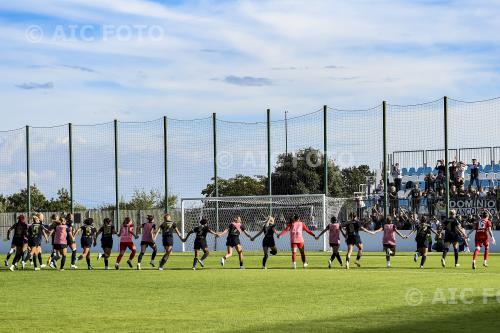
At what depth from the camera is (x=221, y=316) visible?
1795 centimetres

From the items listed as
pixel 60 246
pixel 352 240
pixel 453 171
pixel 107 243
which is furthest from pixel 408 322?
pixel 453 171

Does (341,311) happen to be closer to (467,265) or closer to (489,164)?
(467,265)

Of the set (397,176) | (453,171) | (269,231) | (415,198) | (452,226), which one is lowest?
(269,231)

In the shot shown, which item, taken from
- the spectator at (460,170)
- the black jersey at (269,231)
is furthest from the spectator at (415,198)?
the black jersey at (269,231)

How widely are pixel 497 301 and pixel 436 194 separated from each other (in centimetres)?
3296

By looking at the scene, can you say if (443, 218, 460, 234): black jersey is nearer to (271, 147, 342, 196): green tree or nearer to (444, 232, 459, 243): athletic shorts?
(444, 232, 459, 243): athletic shorts

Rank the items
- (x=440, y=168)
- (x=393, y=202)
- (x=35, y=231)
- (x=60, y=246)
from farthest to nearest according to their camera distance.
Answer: (x=440, y=168) < (x=393, y=202) < (x=35, y=231) < (x=60, y=246)

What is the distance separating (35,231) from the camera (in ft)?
119

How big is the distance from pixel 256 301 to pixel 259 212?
32676 millimetres

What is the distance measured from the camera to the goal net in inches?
2047

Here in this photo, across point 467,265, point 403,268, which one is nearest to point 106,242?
point 403,268

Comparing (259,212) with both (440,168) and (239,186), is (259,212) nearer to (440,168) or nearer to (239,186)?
(239,186)

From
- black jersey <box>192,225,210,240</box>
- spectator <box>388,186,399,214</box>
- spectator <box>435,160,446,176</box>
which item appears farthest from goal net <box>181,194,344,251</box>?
black jersey <box>192,225,210,240</box>

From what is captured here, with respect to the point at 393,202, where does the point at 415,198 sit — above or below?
above
